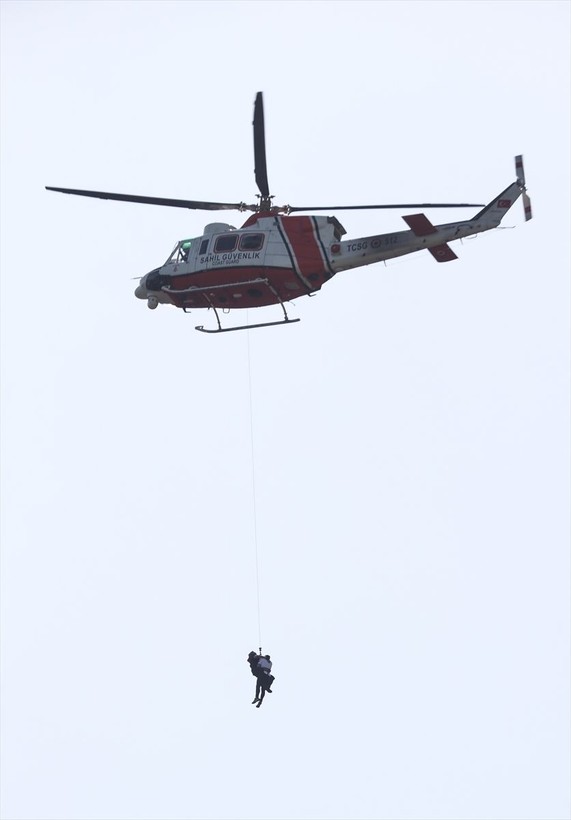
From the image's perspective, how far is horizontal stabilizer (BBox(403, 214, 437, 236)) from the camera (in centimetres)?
3200

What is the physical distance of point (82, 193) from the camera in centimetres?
3269

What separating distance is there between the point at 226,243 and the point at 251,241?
0.80m

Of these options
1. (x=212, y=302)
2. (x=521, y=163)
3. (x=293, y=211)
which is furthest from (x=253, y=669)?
(x=521, y=163)

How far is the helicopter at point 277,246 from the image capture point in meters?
32.3

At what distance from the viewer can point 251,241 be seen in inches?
1326

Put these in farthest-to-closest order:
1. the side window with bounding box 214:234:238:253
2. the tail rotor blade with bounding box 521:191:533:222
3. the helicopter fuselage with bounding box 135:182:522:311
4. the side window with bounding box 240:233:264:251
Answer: the side window with bounding box 214:234:238:253 < the side window with bounding box 240:233:264:251 < the helicopter fuselage with bounding box 135:182:522:311 < the tail rotor blade with bounding box 521:191:533:222

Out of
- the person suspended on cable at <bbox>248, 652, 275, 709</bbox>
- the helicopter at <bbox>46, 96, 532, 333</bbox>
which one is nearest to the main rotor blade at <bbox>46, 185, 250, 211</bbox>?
the helicopter at <bbox>46, 96, 532, 333</bbox>

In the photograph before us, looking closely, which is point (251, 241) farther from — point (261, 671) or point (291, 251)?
point (261, 671)

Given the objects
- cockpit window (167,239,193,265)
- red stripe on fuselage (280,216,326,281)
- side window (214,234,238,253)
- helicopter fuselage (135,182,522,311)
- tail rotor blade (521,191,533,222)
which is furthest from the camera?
cockpit window (167,239,193,265)

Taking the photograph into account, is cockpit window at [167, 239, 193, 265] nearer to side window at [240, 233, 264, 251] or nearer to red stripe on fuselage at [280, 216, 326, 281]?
side window at [240, 233, 264, 251]

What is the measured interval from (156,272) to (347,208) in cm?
663

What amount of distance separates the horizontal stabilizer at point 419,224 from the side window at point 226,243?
473 cm

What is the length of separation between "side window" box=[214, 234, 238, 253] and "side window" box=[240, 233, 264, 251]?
25 centimetres

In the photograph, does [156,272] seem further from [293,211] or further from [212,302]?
[293,211]
